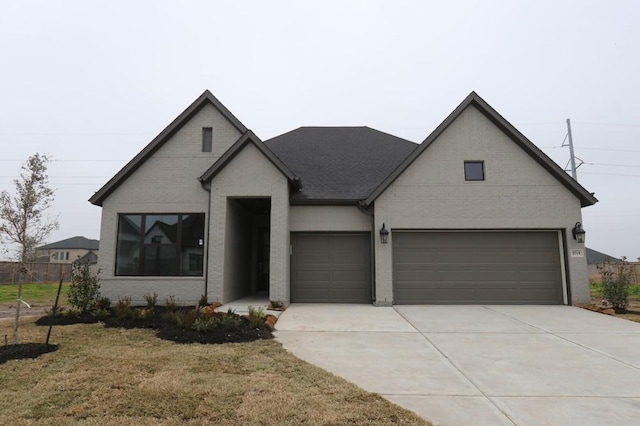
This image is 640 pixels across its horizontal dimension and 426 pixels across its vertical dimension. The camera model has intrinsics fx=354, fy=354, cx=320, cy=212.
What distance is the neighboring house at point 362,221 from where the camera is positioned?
1157cm

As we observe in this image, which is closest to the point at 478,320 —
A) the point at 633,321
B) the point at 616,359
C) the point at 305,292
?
the point at 616,359

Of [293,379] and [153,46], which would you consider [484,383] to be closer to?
[293,379]

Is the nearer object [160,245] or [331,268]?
[160,245]

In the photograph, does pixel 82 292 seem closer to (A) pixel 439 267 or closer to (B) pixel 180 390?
(B) pixel 180 390

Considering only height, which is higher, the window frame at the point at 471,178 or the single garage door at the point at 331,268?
the window frame at the point at 471,178

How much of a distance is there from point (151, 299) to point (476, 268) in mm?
10391

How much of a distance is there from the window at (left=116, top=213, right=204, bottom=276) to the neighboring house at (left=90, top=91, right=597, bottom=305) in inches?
1.3

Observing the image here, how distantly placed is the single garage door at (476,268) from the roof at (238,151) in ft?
14.3

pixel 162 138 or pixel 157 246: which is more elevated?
pixel 162 138

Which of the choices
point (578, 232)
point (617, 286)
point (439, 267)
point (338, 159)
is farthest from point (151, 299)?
point (617, 286)

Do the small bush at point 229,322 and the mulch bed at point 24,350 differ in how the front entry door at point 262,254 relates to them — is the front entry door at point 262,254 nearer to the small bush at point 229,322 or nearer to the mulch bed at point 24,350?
the small bush at point 229,322

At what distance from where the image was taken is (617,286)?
1118cm

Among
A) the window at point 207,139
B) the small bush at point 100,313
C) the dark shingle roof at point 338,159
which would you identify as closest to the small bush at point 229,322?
the small bush at point 100,313

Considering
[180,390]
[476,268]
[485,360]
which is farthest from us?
[476,268]
